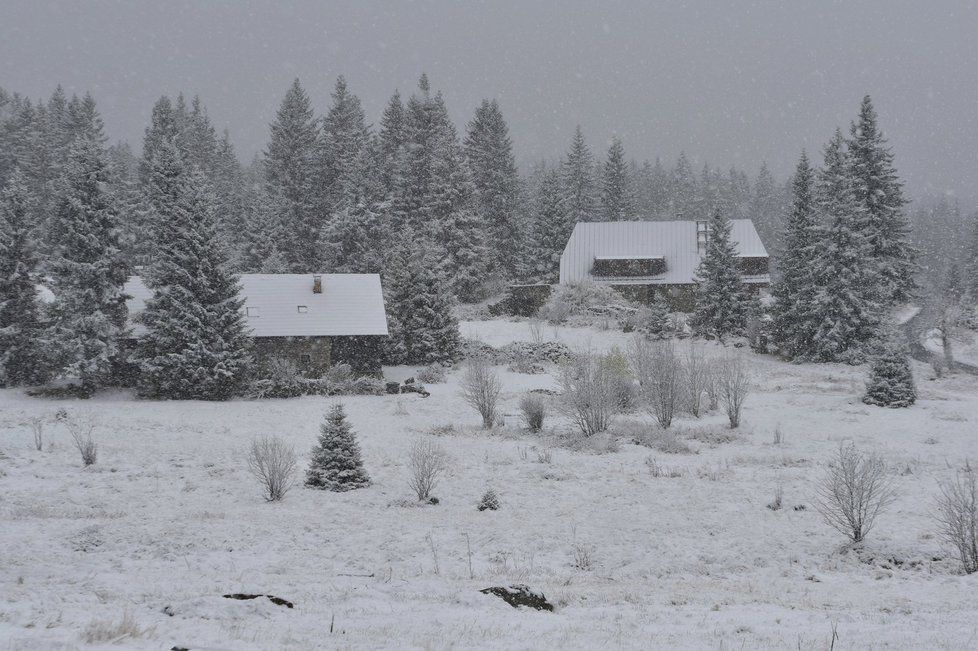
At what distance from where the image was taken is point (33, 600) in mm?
8258

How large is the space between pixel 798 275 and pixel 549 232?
942 inches

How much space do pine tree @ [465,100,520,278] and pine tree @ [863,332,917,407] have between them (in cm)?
3691

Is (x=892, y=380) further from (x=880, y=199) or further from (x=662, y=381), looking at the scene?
(x=880, y=199)

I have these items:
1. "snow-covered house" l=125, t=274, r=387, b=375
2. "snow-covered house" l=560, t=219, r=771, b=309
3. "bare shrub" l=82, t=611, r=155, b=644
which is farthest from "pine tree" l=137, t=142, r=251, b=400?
"snow-covered house" l=560, t=219, r=771, b=309

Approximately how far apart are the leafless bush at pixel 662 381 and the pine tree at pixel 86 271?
2372 cm

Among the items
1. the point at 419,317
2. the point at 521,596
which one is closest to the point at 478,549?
the point at 521,596

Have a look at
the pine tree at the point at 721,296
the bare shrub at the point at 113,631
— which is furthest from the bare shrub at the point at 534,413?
the pine tree at the point at 721,296

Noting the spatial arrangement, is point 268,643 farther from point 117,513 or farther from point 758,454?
point 758,454

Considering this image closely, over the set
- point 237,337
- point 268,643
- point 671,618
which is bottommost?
point 671,618

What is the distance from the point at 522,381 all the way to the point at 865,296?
22.0 meters

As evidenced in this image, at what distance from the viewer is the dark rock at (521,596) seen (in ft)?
30.8

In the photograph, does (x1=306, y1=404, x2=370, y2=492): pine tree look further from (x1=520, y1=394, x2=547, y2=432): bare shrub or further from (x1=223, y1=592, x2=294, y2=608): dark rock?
(x1=520, y1=394, x2=547, y2=432): bare shrub

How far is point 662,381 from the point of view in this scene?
25062 mm

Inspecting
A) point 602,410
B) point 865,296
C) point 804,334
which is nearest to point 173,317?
point 602,410
